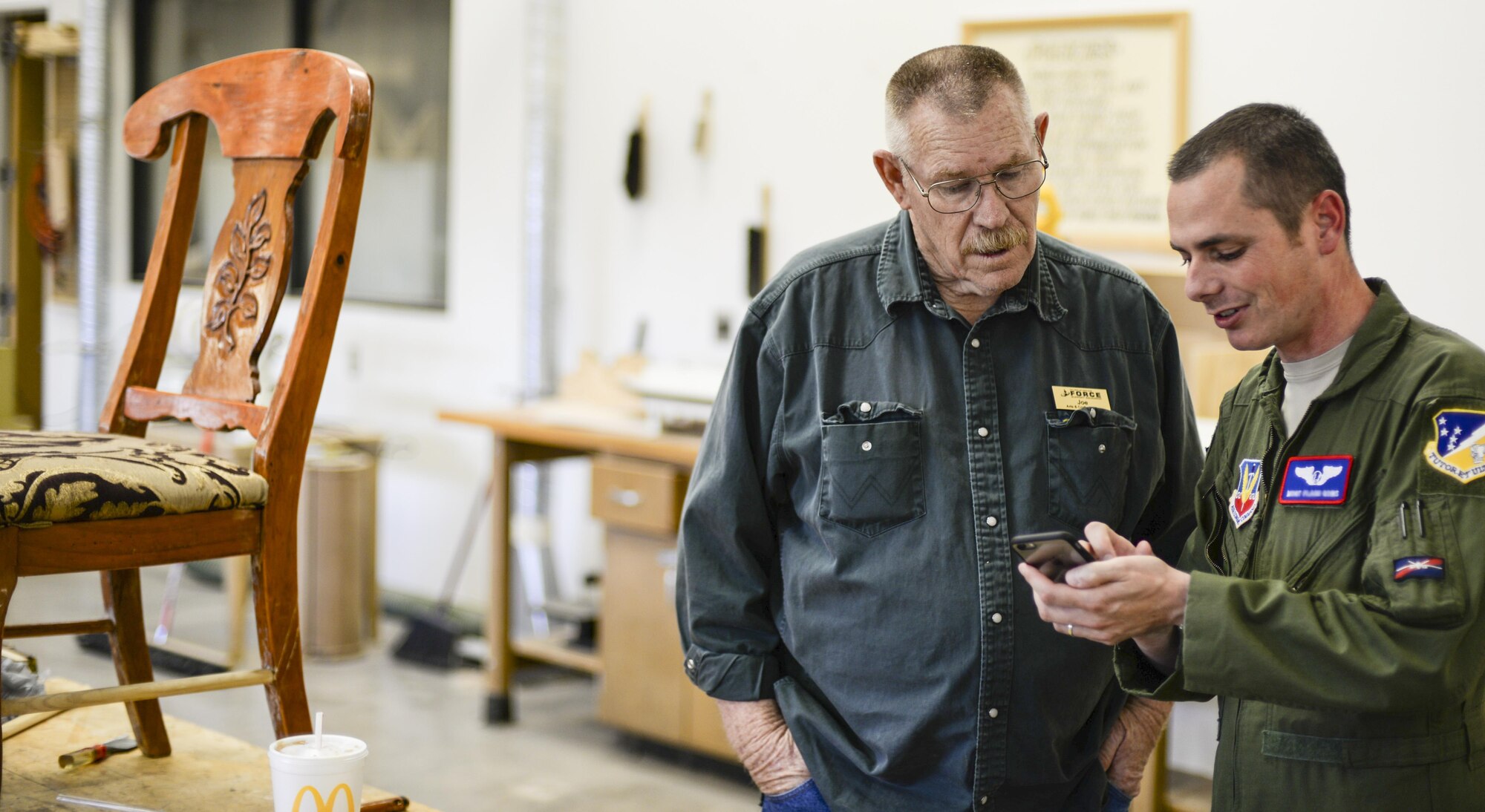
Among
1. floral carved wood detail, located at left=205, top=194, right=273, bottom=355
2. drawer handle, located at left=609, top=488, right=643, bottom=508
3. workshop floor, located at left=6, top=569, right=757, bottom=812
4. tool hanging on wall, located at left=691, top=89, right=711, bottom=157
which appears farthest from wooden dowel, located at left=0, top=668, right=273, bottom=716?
tool hanging on wall, located at left=691, top=89, right=711, bottom=157

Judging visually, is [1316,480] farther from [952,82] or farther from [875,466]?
[952,82]

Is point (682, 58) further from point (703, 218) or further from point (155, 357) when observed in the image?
point (155, 357)

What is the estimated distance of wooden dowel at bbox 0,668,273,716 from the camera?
139 centimetres

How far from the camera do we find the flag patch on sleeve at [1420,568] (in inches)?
45.3

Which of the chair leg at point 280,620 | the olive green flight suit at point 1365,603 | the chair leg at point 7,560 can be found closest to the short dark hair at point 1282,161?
the olive green flight suit at point 1365,603

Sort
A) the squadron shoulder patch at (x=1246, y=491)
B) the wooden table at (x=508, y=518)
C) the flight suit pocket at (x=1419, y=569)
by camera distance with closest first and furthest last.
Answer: the flight suit pocket at (x=1419, y=569), the squadron shoulder patch at (x=1246, y=491), the wooden table at (x=508, y=518)

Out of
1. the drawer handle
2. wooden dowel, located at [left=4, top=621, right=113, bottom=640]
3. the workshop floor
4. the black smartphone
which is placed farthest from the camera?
the drawer handle

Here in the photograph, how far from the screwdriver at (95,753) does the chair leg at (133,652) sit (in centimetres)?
2

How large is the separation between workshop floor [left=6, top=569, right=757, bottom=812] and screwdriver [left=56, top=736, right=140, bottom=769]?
172cm

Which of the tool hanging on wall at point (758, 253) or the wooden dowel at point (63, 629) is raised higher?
the tool hanging on wall at point (758, 253)

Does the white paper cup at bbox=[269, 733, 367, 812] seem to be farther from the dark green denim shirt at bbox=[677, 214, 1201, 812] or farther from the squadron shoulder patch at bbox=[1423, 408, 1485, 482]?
the squadron shoulder patch at bbox=[1423, 408, 1485, 482]

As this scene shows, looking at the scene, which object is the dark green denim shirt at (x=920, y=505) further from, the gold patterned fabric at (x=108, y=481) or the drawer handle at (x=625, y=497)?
the drawer handle at (x=625, y=497)

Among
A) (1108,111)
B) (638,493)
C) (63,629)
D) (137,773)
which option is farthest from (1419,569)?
(638,493)

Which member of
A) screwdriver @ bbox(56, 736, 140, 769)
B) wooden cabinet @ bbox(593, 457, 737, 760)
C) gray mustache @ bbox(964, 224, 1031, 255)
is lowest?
wooden cabinet @ bbox(593, 457, 737, 760)
